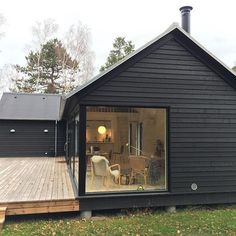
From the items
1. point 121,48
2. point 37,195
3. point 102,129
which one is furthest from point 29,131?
point 121,48

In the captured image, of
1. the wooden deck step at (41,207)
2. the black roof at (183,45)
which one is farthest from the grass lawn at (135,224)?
the black roof at (183,45)

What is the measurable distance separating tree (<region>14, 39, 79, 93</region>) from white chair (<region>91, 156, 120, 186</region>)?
785 inches

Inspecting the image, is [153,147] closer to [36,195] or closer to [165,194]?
[165,194]

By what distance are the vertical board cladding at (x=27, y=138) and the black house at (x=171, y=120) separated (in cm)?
969

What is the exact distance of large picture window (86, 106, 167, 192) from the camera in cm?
695

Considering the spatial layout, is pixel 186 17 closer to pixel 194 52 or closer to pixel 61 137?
pixel 194 52

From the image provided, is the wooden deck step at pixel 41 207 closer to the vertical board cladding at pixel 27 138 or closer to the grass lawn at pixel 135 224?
the grass lawn at pixel 135 224

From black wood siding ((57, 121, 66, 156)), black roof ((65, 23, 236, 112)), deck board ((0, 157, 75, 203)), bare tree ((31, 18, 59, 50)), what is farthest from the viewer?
bare tree ((31, 18, 59, 50))

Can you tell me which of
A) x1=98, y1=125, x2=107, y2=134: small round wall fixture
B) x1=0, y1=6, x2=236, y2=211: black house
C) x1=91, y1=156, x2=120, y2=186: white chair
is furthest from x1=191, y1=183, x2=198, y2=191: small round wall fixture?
x1=98, y1=125, x2=107, y2=134: small round wall fixture

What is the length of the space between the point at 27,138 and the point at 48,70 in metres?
12.7

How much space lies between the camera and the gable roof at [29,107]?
1665 cm

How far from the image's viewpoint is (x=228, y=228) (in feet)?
18.4

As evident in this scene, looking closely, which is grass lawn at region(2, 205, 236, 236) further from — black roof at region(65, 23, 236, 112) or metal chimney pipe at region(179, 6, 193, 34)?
metal chimney pipe at region(179, 6, 193, 34)

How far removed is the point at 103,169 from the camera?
24.2 ft
